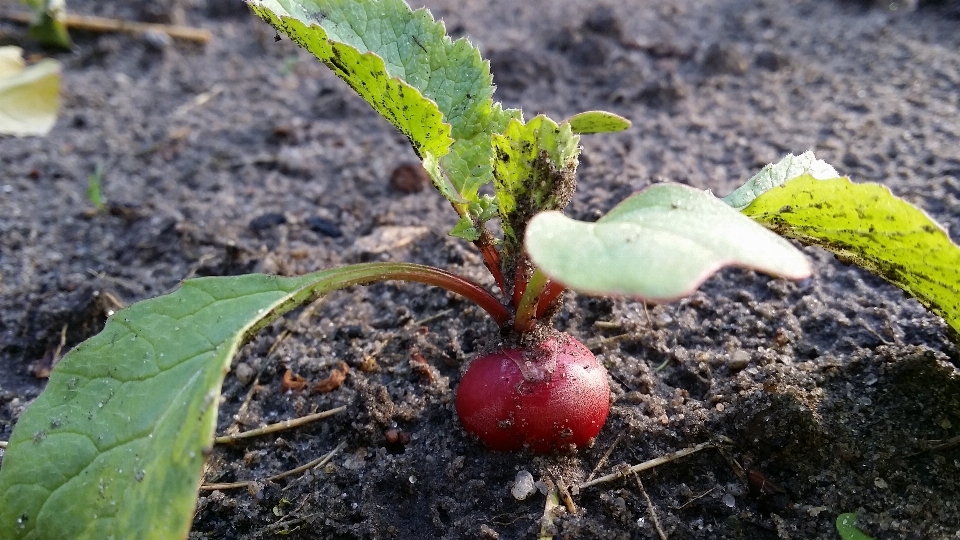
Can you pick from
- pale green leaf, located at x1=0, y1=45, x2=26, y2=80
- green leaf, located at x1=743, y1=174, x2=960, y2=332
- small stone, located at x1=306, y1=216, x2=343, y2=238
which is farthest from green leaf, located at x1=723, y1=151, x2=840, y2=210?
pale green leaf, located at x1=0, y1=45, x2=26, y2=80

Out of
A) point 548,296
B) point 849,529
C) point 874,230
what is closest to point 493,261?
point 548,296

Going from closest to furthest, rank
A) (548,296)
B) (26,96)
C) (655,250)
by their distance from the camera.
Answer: (655,250)
(548,296)
(26,96)

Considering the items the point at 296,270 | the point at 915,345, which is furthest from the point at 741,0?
the point at 296,270

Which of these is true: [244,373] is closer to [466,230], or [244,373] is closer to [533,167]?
[466,230]

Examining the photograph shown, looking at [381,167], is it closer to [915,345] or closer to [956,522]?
[915,345]

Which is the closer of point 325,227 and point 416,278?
point 416,278

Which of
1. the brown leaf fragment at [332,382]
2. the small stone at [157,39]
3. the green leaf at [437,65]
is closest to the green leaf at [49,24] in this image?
the small stone at [157,39]

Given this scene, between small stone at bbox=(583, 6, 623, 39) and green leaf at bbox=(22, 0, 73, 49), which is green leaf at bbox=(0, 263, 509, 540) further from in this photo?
green leaf at bbox=(22, 0, 73, 49)
